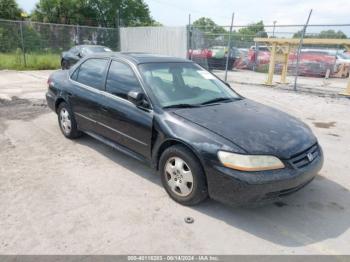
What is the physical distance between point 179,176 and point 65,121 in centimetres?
281

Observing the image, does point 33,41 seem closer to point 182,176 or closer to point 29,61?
point 29,61

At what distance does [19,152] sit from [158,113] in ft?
8.30

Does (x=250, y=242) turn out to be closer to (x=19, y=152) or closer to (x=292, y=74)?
(x=19, y=152)

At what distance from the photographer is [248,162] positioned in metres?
3.11

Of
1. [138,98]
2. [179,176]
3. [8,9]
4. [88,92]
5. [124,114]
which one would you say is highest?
[8,9]

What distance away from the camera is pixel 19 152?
500 cm

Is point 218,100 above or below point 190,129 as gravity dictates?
above

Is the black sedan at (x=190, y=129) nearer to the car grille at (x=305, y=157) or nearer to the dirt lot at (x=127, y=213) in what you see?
the car grille at (x=305, y=157)

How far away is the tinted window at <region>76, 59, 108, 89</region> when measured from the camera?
186 inches

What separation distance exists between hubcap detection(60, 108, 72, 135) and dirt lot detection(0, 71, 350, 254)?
0.94 feet

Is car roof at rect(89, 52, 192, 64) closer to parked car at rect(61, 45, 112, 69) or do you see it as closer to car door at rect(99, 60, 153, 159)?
car door at rect(99, 60, 153, 159)

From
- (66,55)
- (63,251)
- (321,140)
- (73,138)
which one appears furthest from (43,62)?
(63,251)

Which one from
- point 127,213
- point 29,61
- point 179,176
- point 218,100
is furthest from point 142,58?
point 29,61

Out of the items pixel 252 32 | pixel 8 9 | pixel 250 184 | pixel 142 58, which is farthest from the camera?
pixel 8 9
